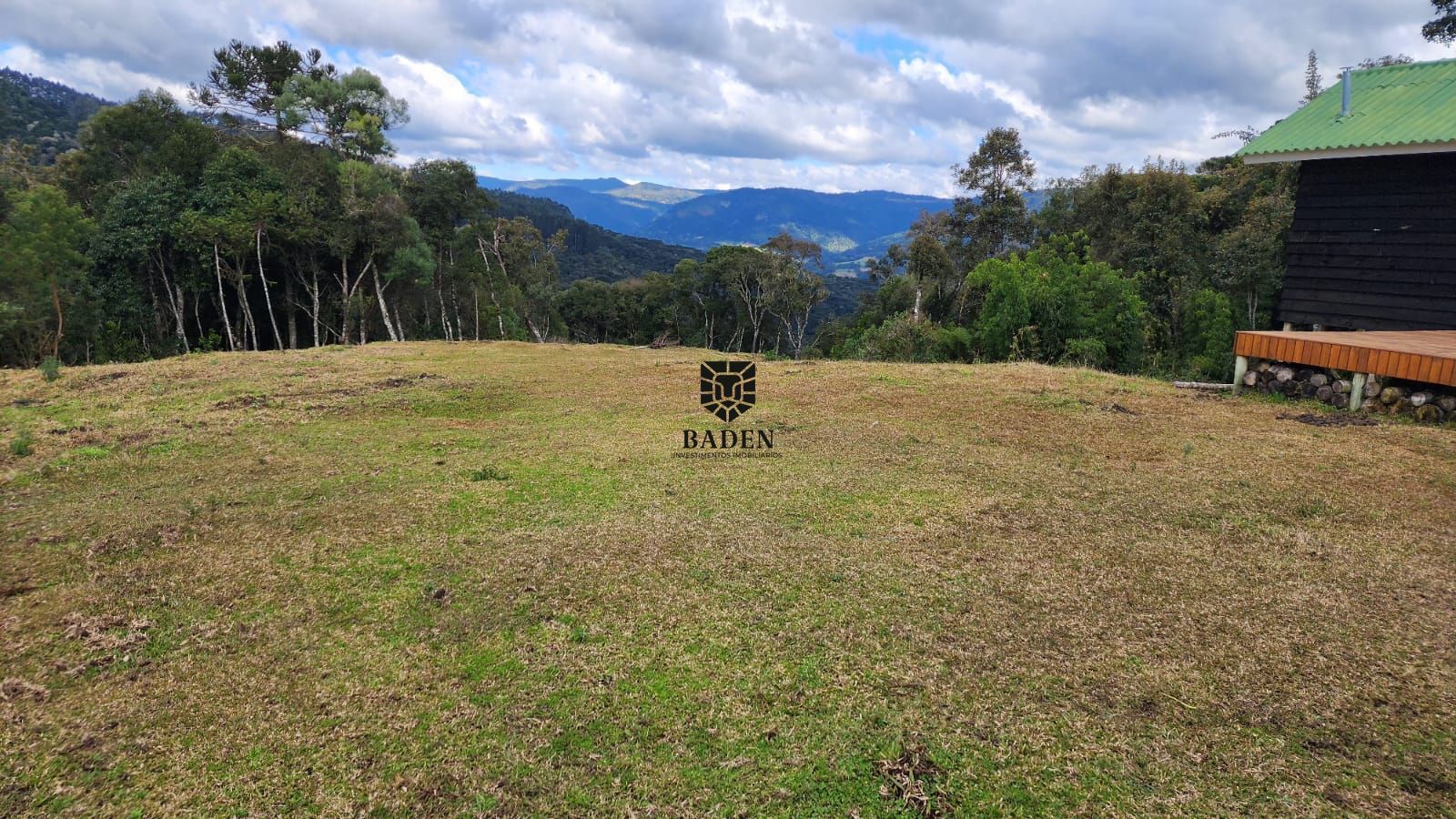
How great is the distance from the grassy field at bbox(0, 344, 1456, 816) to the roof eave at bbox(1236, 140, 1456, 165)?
478 cm

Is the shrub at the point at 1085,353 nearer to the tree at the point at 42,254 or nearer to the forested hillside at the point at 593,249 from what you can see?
the tree at the point at 42,254

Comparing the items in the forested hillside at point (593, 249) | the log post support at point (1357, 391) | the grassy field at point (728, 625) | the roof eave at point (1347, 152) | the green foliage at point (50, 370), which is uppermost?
the forested hillside at point (593, 249)

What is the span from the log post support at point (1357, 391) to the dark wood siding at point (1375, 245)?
316 centimetres

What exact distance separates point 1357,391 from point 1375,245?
147 inches

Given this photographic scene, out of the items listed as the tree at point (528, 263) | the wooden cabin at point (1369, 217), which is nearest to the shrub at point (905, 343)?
the wooden cabin at point (1369, 217)

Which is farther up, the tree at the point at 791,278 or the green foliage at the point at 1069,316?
the tree at the point at 791,278

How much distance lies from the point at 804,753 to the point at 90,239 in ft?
99.9

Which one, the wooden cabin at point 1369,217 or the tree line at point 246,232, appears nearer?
the wooden cabin at point 1369,217

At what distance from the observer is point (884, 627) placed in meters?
3.46

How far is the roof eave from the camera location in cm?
857

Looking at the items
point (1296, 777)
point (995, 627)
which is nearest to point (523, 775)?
point (995, 627)

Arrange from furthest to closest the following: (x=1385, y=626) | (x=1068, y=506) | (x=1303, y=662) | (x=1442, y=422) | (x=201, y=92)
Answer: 1. (x=201, y=92)
2. (x=1442, y=422)
3. (x=1068, y=506)
4. (x=1385, y=626)
5. (x=1303, y=662)

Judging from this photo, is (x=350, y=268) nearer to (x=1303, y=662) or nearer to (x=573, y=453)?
(x=573, y=453)

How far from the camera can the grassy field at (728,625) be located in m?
2.44
